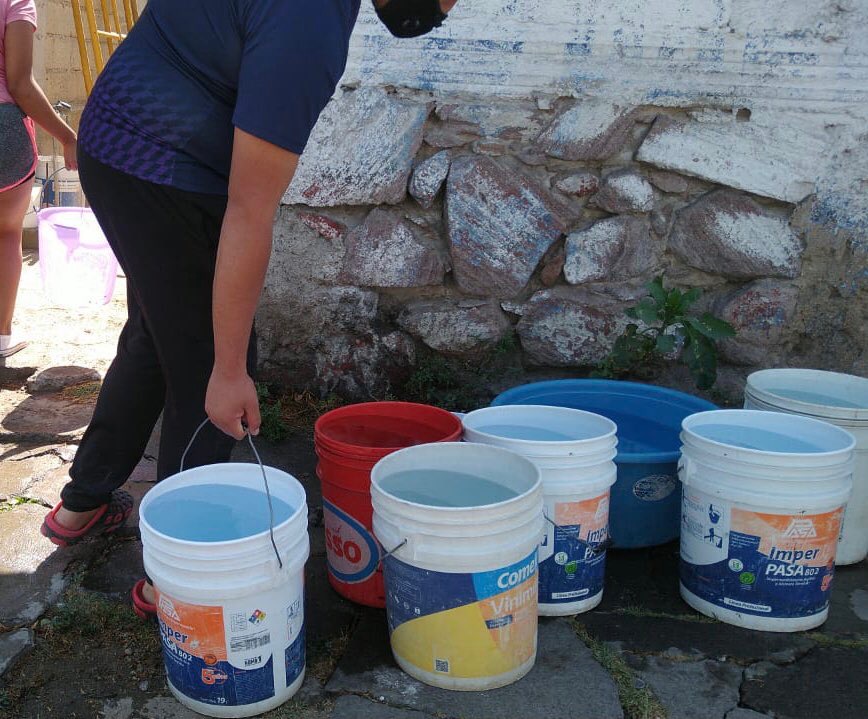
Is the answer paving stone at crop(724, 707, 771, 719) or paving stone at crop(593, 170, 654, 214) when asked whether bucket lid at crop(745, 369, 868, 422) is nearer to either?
paving stone at crop(593, 170, 654, 214)

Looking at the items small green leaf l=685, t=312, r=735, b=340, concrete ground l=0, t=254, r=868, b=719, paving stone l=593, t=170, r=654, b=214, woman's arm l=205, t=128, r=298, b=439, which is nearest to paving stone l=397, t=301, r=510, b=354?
paving stone l=593, t=170, r=654, b=214

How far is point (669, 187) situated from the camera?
115 inches

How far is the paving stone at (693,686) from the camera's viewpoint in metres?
1.77

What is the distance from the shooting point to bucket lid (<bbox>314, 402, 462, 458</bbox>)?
7.52 ft

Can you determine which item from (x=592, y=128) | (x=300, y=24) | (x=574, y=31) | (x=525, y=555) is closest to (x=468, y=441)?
(x=525, y=555)

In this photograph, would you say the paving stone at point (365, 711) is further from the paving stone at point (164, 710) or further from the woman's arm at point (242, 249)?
the woman's arm at point (242, 249)

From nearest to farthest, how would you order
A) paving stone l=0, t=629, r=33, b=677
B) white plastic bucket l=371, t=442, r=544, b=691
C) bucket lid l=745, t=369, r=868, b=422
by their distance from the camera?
white plastic bucket l=371, t=442, r=544, b=691
paving stone l=0, t=629, r=33, b=677
bucket lid l=745, t=369, r=868, b=422

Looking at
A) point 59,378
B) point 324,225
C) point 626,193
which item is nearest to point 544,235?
point 626,193

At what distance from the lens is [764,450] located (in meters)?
2.08

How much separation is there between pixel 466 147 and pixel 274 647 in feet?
6.17

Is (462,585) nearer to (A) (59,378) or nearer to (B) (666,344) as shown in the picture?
(B) (666,344)

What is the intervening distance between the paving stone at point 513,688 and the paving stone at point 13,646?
28.1 inches

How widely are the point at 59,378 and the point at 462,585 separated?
7.89 ft

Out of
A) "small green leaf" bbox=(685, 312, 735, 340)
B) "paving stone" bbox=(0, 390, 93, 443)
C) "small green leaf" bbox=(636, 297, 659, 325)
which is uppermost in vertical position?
"small green leaf" bbox=(636, 297, 659, 325)
